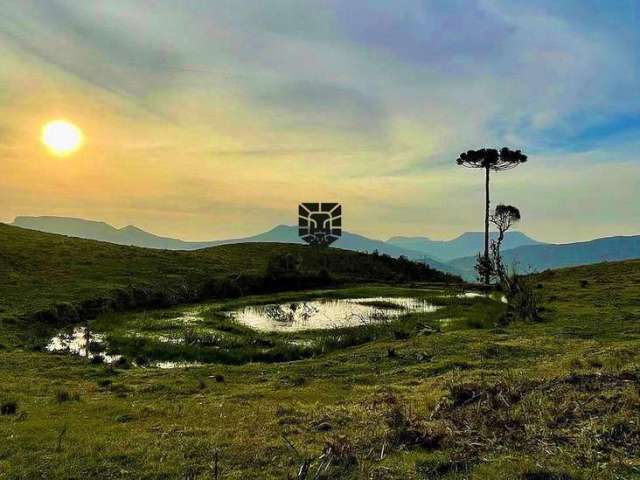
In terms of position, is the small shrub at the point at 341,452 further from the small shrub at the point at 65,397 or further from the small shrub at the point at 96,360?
the small shrub at the point at 96,360

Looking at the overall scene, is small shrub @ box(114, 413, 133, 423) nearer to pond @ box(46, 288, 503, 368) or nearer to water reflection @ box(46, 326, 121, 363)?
pond @ box(46, 288, 503, 368)

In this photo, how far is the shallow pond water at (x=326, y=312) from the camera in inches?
1321

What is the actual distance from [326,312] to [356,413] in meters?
26.3

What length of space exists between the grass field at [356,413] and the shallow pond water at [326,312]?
8.22 meters

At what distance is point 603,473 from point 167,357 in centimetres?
2065

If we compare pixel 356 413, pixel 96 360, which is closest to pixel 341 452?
pixel 356 413

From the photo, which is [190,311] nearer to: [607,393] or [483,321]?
[483,321]

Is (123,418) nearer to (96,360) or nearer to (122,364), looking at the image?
(122,364)

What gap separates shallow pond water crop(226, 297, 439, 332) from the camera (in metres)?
33.6

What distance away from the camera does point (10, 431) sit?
1166cm

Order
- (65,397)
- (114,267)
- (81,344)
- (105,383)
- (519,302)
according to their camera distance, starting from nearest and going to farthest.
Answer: (65,397)
(105,383)
(81,344)
(519,302)
(114,267)

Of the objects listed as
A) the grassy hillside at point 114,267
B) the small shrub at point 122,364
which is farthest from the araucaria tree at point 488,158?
the small shrub at point 122,364

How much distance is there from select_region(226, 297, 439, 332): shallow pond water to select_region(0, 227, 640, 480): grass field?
8.22m

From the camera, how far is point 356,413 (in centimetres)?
1279
